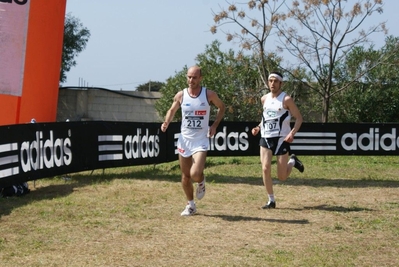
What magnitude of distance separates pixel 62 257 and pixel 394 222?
460 cm

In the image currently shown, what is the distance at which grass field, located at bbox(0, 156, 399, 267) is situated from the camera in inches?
291

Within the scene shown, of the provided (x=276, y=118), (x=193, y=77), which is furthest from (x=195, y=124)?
(x=276, y=118)

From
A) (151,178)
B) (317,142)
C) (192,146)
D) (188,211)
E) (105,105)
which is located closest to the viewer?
(192,146)

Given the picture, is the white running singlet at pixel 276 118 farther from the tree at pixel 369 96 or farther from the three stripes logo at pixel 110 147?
the tree at pixel 369 96

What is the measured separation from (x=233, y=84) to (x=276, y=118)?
25.1 m

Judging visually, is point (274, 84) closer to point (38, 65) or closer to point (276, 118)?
point (276, 118)

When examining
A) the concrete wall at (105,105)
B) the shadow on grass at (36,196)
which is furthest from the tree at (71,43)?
the shadow on grass at (36,196)

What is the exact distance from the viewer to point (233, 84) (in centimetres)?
3559

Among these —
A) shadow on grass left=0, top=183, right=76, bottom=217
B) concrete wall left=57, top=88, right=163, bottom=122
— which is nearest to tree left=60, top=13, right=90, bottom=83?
concrete wall left=57, top=88, right=163, bottom=122

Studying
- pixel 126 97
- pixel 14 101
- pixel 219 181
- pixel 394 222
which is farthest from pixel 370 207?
pixel 126 97

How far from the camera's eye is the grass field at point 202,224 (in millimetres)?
7387

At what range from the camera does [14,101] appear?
14.2 m

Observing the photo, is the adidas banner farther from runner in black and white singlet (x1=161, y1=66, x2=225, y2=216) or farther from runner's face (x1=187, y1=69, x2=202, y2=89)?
runner's face (x1=187, y1=69, x2=202, y2=89)

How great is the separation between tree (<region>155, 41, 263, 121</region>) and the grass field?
17.5 meters
